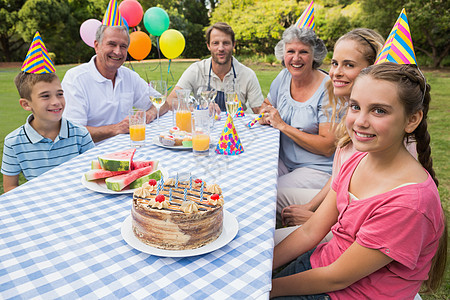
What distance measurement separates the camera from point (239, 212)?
1.61 m

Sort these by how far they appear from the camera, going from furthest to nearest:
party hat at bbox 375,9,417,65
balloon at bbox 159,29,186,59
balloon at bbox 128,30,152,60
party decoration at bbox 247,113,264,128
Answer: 1. balloon at bbox 128,30,152,60
2. balloon at bbox 159,29,186,59
3. party decoration at bbox 247,113,264,128
4. party hat at bbox 375,9,417,65

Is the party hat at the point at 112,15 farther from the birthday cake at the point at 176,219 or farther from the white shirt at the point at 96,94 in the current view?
the birthday cake at the point at 176,219

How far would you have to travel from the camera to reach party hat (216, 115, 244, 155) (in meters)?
2.42

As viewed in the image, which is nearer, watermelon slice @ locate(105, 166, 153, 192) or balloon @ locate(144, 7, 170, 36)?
watermelon slice @ locate(105, 166, 153, 192)

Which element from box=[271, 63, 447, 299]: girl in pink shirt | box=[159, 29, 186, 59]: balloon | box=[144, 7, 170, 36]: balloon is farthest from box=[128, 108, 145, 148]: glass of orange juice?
box=[144, 7, 170, 36]: balloon

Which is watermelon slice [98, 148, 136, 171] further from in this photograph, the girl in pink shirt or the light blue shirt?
the light blue shirt

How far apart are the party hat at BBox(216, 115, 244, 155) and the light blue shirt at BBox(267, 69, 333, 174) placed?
895 mm

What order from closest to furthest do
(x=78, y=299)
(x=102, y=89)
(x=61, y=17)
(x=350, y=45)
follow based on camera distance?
(x=78, y=299) → (x=350, y=45) → (x=102, y=89) → (x=61, y=17)

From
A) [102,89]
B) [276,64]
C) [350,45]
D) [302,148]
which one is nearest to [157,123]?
[102,89]

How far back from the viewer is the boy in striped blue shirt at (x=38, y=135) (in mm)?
2471

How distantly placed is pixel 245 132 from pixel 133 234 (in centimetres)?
190

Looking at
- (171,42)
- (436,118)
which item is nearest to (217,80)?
(171,42)

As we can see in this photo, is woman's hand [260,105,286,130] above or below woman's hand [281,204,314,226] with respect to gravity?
above

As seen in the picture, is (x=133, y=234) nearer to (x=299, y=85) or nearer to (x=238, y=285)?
(x=238, y=285)
